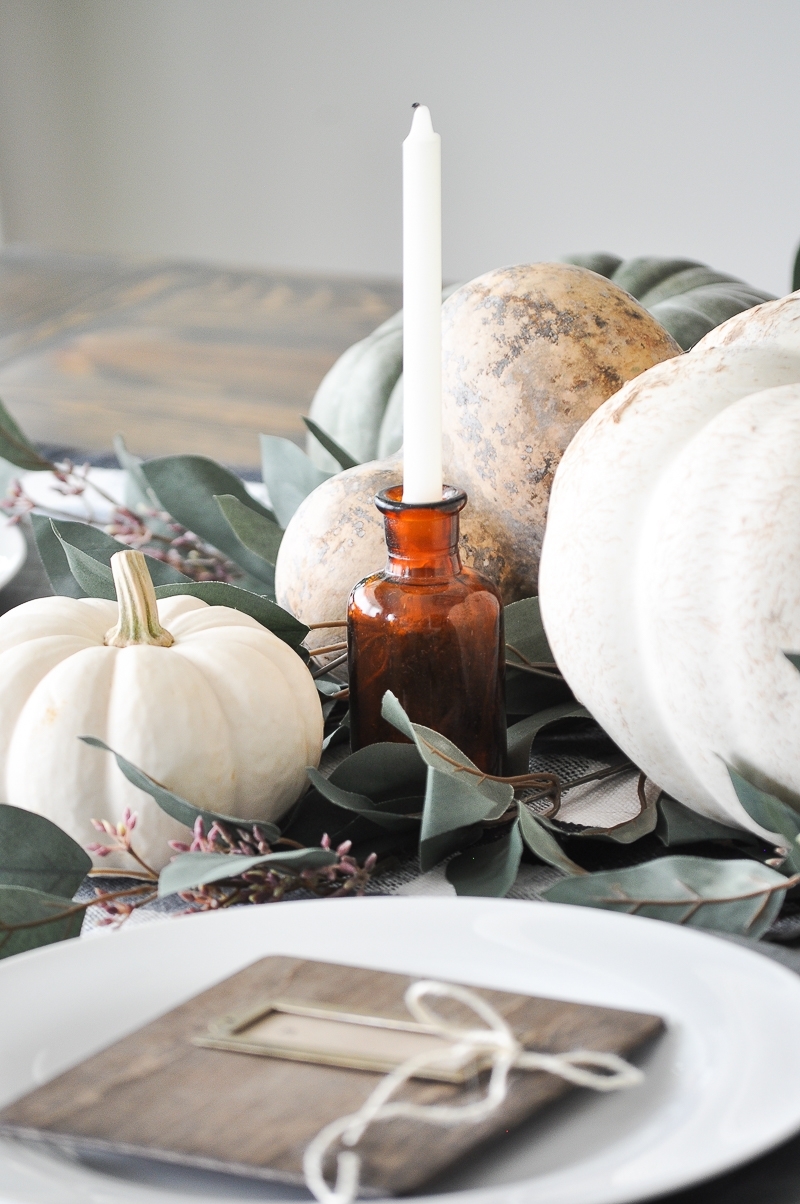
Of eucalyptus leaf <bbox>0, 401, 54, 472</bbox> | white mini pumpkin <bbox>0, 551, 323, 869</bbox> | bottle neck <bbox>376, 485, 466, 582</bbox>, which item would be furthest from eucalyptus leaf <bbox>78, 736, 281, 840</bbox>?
eucalyptus leaf <bbox>0, 401, 54, 472</bbox>

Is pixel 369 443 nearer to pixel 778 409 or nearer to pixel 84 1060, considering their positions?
pixel 778 409

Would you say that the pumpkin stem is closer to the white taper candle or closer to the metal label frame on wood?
the white taper candle

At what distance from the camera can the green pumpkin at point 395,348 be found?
0.91m

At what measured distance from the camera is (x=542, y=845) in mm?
436

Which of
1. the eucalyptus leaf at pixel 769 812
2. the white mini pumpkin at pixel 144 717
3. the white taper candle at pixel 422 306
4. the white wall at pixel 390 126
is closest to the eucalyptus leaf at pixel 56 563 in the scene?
the white mini pumpkin at pixel 144 717

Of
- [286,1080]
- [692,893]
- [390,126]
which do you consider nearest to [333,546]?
[692,893]

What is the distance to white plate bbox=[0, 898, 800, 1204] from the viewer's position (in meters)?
0.24

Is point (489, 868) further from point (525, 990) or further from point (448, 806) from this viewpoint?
point (525, 990)

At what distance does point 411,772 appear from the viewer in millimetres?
478

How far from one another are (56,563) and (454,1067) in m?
0.43

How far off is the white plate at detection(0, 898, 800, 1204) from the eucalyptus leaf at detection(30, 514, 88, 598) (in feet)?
1.03

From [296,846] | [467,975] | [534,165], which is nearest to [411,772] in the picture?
[296,846]

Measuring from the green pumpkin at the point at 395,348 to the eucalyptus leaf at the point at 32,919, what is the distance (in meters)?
0.56

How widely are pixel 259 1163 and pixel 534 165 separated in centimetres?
302
